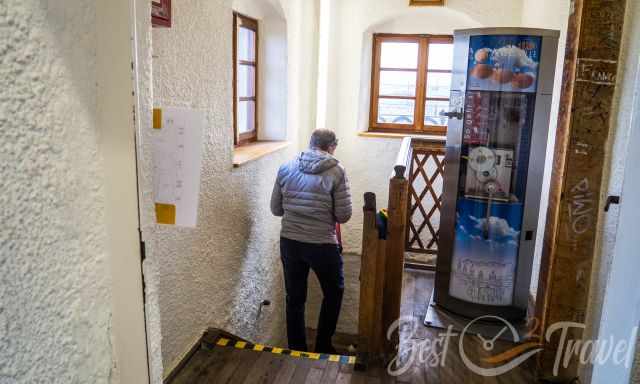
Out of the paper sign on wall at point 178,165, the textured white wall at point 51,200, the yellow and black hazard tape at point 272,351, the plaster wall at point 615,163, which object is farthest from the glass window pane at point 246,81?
the textured white wall at point 51,200

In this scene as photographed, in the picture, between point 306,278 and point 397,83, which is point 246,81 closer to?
point 306,278

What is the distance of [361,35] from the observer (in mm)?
4562

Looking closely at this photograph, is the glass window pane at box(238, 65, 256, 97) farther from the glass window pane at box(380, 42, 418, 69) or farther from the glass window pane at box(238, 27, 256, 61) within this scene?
the glass window pane at box(380, 42, 418, 69)

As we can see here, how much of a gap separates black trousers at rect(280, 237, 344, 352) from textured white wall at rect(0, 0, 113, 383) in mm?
2172

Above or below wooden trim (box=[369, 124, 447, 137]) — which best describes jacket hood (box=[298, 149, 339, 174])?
below

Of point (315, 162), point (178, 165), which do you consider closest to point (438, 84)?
point (315, 162)

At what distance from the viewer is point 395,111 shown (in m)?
4.89

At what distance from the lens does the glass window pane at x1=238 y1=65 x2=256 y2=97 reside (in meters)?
3.35

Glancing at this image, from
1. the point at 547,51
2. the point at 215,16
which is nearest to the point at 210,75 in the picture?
the point at 215,16

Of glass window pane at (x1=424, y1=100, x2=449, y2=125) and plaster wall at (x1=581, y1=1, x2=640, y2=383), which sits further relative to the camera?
glass window pane at (x1=424, y1=100, x2=449, y2=125)

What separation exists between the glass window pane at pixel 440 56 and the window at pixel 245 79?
1833 mm

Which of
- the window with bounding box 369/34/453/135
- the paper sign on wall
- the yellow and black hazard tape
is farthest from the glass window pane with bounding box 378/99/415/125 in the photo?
the paper sign on wall

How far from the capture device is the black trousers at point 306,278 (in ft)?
9.35

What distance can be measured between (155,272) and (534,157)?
2.38 metres
